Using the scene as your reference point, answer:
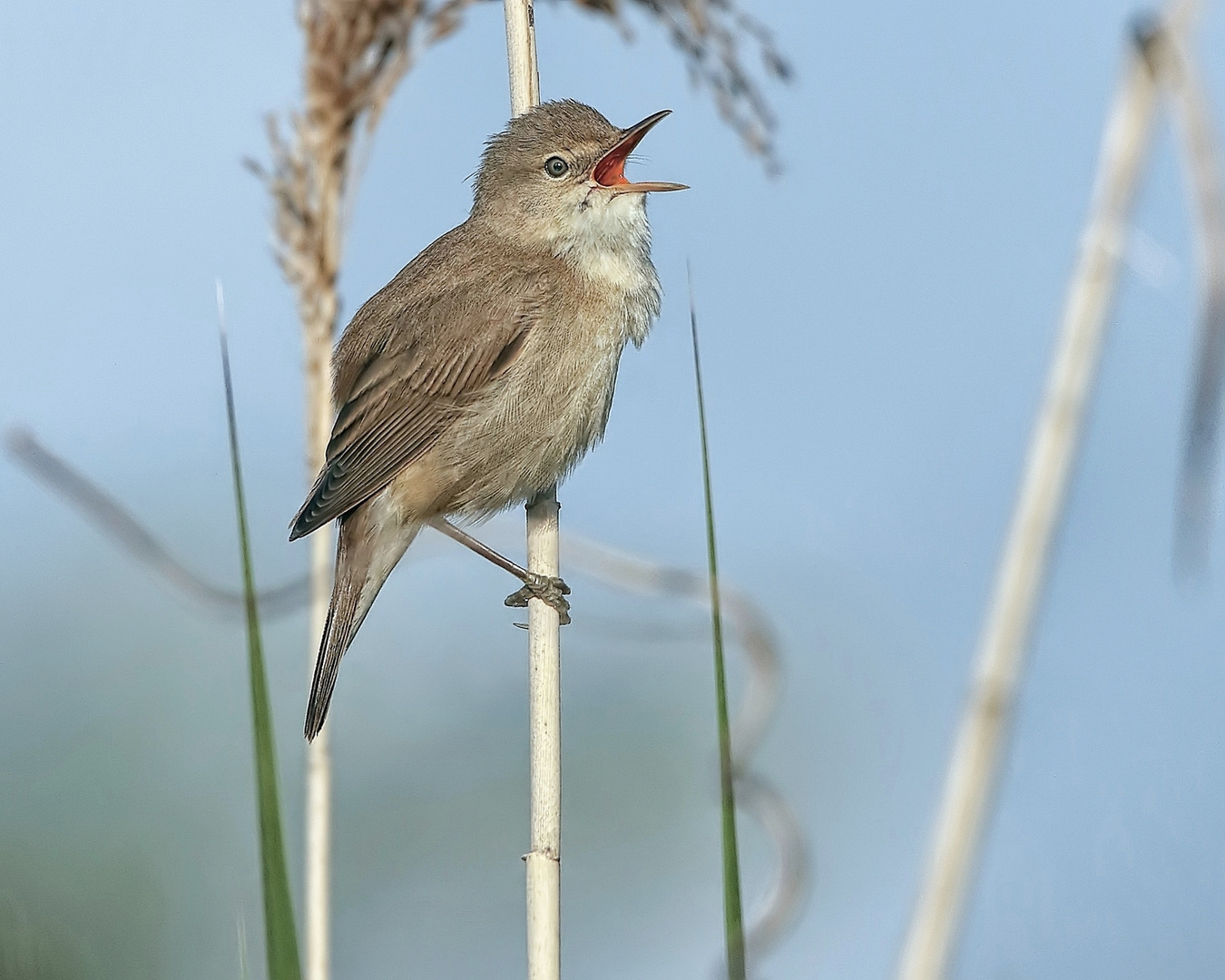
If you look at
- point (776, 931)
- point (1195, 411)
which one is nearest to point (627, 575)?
point (776, 931)

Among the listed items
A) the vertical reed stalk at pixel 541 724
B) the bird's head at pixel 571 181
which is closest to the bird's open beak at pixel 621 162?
the bird's head at pixel 571 181

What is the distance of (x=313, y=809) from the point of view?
2.62 meters

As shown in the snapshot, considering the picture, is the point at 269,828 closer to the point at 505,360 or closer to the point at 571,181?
the point at 505,360

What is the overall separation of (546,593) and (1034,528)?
1.19 metres

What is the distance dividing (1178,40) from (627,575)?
1.54m

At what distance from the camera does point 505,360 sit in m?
3.23

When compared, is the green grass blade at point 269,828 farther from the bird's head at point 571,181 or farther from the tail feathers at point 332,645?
the bird's head at point 571,181

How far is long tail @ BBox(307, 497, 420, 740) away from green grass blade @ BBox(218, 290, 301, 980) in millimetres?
1137

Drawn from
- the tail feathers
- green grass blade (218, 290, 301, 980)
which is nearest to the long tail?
the tail feathers

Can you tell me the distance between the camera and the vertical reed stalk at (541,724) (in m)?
2.16

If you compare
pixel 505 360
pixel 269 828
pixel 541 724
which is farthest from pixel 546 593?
pixel 269 828

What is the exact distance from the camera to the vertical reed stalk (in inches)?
84.9

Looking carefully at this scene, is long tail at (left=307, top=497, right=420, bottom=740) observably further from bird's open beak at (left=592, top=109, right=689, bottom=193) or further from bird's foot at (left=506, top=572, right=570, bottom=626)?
bird's open beak at (left=592, top=109, right=689, bottom=193)

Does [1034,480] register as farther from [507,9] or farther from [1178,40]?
[507,9]
